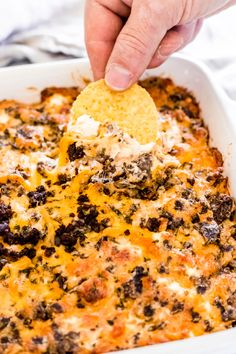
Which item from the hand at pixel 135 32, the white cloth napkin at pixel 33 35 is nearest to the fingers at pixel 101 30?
the hand at pixel 135 32

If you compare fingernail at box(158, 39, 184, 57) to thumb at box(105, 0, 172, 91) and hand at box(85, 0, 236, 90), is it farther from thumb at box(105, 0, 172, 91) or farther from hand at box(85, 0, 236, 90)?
thumb at box(105, 0, 172, 91)

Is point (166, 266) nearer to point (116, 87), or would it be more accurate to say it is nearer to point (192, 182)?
point (192, 182)

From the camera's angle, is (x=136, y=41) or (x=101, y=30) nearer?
(x=136, y=41)

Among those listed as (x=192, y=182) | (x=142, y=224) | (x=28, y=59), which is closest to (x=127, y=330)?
(x=142, y=224)

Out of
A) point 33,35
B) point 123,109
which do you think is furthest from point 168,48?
point 33,35

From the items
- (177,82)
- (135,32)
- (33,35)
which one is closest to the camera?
(135,32)

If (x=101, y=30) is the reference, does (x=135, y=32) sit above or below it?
above

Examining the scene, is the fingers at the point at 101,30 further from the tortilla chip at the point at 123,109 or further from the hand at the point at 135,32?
the tortilla chip at the point at 123,109

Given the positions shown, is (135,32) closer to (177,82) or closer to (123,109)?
(123,109)
